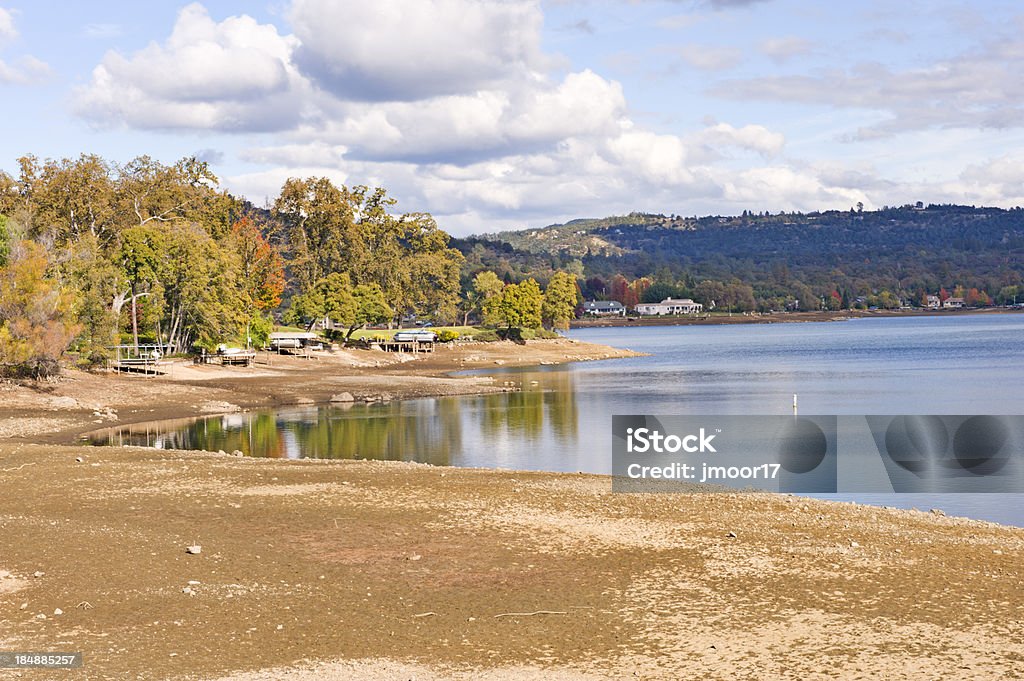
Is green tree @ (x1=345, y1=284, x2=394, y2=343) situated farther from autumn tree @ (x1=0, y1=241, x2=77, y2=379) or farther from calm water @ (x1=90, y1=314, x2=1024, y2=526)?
autumn tree @ (x1=0, y1=241, x2=77, y2=379)

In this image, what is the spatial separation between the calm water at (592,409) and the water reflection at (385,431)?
0.07m

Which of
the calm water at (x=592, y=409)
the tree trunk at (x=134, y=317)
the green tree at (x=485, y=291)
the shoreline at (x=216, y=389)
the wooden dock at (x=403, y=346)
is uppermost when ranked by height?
the green tree at (x=485, y=291)

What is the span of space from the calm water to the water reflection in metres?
0.07

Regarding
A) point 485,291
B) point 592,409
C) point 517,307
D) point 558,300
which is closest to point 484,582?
point 592,409

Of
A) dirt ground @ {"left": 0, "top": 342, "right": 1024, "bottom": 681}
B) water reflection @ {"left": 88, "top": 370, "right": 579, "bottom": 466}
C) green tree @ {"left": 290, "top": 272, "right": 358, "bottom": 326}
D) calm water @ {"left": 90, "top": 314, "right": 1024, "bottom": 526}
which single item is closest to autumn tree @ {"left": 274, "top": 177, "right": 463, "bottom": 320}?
green tree @ {"left": 290, "top": 272, "right": 358, "bottom": 326}

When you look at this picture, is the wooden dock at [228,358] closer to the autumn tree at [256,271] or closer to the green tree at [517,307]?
the autumn tree at [256,271]

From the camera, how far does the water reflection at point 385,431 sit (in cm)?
3666

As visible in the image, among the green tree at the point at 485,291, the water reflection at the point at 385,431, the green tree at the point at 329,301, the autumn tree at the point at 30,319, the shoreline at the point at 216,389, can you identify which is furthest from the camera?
the green tree at the point at 485,291

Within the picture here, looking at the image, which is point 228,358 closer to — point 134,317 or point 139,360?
point 134,317

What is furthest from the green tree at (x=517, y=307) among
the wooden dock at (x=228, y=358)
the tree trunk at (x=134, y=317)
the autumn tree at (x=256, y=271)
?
the tree trunk at (x=134, y=317)

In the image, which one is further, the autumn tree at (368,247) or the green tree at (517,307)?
the green tree at (517,307)

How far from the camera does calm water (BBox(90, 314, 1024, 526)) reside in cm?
3584

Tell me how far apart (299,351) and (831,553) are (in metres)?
74.6

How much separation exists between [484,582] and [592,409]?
3925 cm
